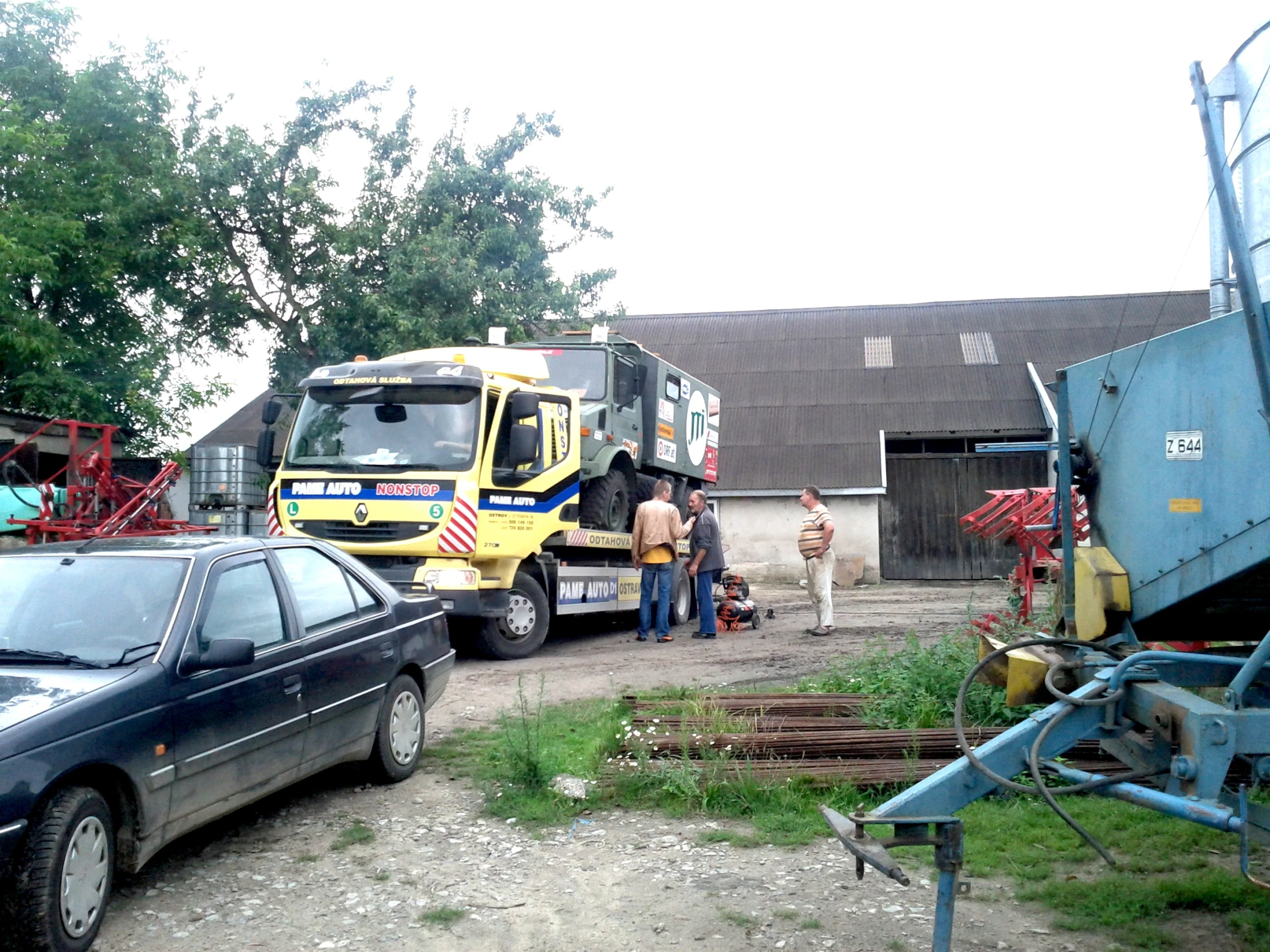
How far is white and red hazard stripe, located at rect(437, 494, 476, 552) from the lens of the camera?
33.8 feet

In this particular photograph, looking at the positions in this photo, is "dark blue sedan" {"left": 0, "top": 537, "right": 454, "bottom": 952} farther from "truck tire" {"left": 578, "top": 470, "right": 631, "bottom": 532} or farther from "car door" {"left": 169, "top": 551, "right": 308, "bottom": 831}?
"truck tire" {"left": 578, "top": 470, "right": 631, "bottom": 532}

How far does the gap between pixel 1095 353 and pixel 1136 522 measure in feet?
81.2

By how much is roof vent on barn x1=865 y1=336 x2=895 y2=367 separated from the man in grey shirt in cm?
1609

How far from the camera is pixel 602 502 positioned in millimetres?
12820

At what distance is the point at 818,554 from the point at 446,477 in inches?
183

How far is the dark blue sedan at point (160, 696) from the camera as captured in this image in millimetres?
3811

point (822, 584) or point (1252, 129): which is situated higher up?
point (1252, 129)

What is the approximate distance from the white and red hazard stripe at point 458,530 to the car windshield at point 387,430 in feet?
1.24

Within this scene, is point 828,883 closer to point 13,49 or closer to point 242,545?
point 242,545

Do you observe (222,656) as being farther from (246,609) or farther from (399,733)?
(399,733)

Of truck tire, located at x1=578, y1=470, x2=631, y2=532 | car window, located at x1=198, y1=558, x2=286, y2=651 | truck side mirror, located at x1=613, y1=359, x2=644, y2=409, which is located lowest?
car window, located at x1=198, y1=558, x2=286, y2=651

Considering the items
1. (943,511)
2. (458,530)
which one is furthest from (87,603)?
(943,511)

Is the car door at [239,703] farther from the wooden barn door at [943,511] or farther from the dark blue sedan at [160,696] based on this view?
the wooden barn door at [943,511]

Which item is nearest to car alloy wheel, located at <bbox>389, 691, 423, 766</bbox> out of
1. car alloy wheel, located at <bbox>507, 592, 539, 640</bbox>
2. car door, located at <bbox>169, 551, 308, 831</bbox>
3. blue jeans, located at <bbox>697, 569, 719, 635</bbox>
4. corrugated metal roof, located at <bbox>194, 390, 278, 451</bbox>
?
car door, located at <bbox>169, 551, 308, 831</bbox>
